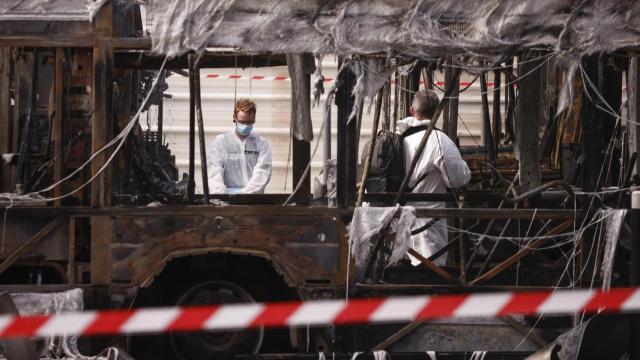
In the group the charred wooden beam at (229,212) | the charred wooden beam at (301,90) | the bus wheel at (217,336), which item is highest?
the charred wooden beam at (301,90)

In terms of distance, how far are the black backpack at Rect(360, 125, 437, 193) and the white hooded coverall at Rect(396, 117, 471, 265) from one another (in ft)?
0.17

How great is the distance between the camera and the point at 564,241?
8023 millimetres

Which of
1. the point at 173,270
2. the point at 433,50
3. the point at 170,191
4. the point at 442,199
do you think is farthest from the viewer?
the point at 170,191

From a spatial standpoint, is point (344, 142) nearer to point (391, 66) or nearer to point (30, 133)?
point (391, 66)

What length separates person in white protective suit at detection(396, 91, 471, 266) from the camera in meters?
9.51

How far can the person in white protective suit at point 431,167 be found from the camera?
31.2 ft

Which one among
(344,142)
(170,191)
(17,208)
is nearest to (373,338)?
(344,142)

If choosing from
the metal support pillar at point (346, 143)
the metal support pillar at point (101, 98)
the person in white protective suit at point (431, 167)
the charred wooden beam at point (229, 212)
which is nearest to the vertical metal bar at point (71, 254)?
the charred wooden beam at point (229, 212)

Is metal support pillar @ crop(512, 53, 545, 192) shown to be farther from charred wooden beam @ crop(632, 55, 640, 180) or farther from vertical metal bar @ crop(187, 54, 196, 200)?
vertical metal bar @ crop(187, 54, 196, 200)

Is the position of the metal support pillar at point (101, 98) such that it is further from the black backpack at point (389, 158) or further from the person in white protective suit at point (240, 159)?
the black backpack at point (389, 158)

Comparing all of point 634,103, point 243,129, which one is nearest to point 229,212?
point 243,129

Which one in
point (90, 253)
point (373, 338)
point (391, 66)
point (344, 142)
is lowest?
point (373, 338)

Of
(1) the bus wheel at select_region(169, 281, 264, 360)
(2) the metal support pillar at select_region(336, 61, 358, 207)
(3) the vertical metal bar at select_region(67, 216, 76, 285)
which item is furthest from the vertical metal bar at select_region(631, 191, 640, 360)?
(3) the vertical metal bar at select_region(67, 216, 76, 285)

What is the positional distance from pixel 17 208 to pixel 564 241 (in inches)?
142
